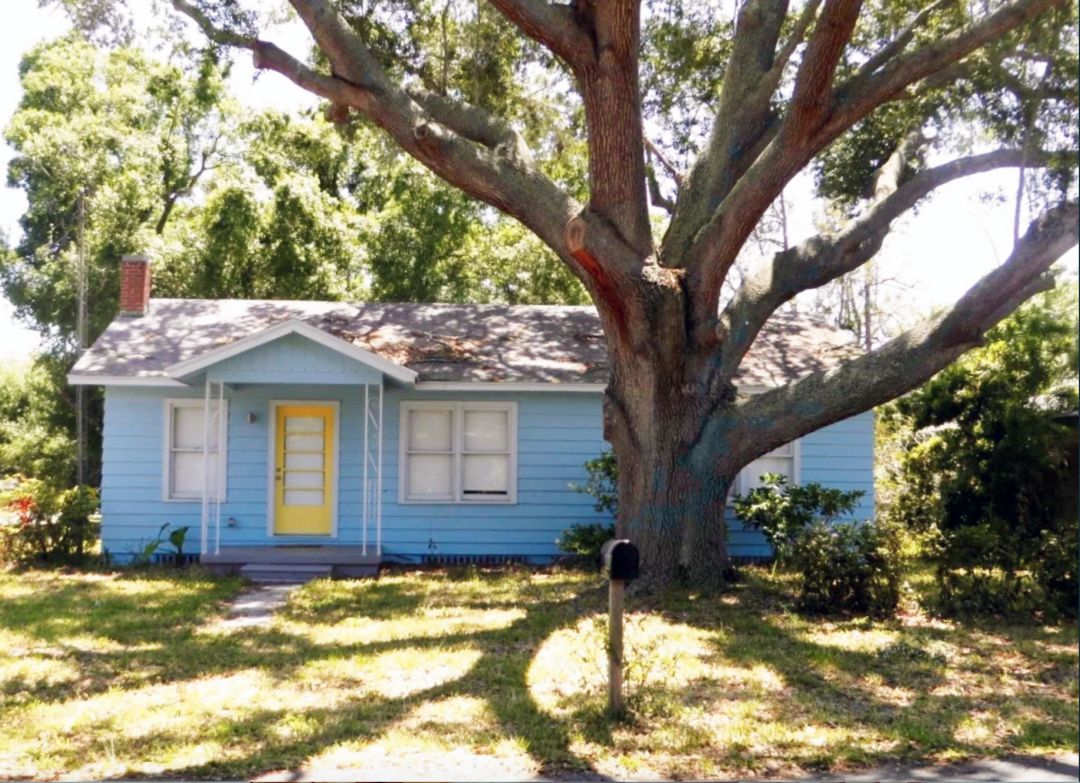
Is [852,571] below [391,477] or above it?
below

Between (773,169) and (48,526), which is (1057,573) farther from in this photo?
(48,526)

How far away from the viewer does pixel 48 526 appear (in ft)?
49.8

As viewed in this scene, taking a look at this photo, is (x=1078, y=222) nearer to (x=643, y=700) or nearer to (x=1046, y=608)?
(x=643, y=700)

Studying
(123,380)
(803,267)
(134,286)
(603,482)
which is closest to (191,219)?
(134,286)

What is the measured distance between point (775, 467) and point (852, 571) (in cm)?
517

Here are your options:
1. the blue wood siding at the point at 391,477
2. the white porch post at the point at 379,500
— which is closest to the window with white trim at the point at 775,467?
the blue wood siding at the point at 391,477

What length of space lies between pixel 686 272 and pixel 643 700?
543 cm

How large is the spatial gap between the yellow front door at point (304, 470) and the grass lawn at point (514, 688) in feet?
12.4

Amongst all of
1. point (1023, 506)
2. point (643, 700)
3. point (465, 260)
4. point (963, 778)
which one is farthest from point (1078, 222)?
point (465, 260)

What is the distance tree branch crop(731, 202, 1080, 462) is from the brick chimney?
11010 millimetres

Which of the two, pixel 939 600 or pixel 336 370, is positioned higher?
pixel 336 370

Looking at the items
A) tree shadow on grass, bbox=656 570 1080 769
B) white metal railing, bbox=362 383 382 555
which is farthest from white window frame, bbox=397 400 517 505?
tree shadow on grass, bbox=656 570 1080 769

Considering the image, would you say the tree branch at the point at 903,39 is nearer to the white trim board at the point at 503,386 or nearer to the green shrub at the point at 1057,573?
the white trim board at the point at 503,386

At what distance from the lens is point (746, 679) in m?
8.27
